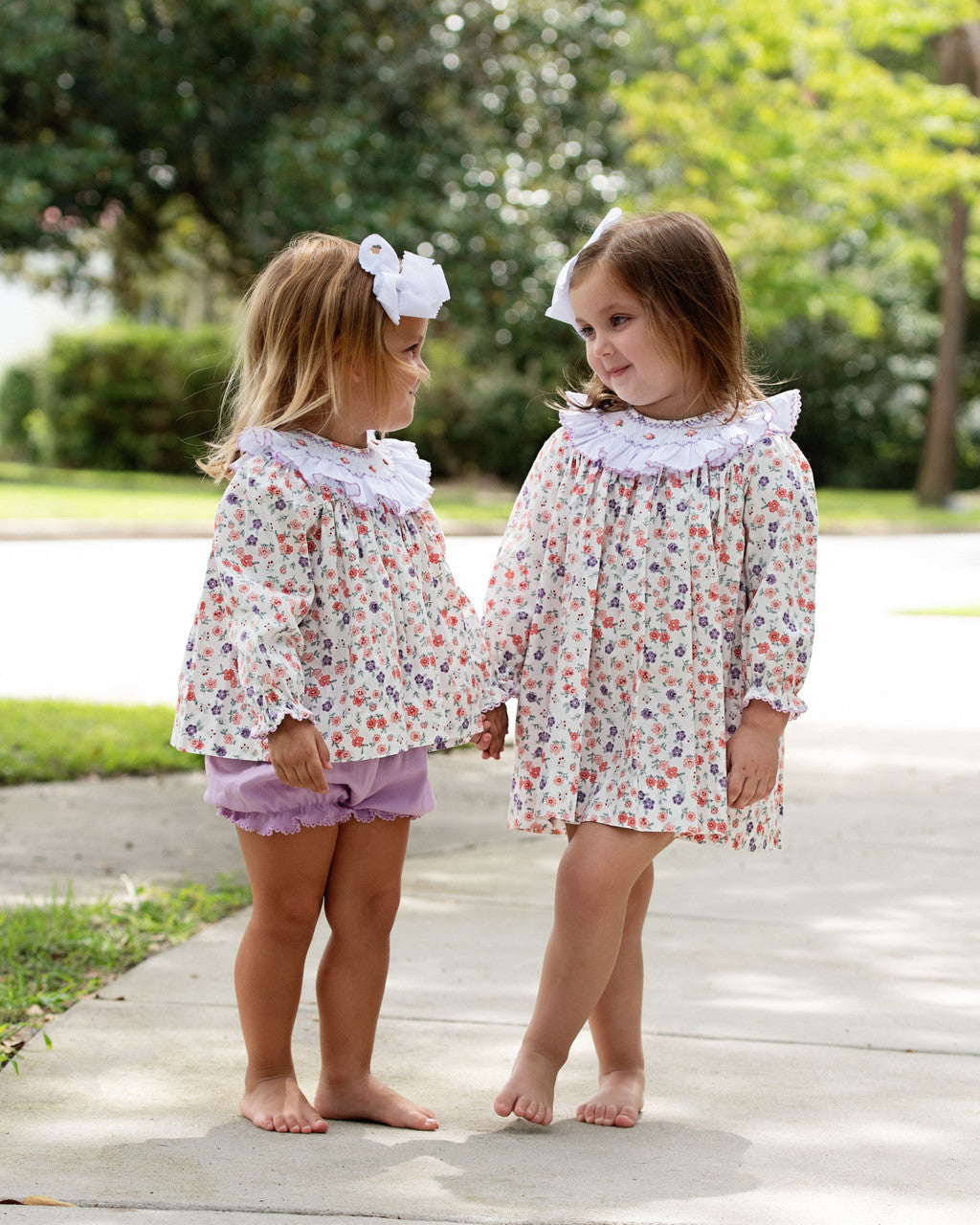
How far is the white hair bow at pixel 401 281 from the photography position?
271 cm

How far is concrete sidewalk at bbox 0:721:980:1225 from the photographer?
A: 2.45 meters

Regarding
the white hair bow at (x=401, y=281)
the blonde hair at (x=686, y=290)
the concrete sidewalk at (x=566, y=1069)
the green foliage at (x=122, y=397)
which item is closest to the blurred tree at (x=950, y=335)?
the green foliage at (x=122, y=397)

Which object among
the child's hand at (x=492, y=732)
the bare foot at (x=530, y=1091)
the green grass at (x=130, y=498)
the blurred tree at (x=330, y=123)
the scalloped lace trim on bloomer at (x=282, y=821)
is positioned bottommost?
the green grass at (x=130, y=498)

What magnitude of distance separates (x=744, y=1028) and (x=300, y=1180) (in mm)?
1188

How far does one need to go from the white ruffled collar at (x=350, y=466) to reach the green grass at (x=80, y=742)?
10.3 ft

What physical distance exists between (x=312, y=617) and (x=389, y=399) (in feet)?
1.40

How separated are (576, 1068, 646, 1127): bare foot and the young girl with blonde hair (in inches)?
11.6

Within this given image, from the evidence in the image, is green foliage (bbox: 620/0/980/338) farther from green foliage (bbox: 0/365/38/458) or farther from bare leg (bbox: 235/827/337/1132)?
bare leg (bbox: 235/827/337/1132)

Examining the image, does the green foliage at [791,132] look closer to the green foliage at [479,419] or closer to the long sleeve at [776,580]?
the green foliage at [479,419]

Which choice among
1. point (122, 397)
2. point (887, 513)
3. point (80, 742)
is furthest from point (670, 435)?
point (122, 397)

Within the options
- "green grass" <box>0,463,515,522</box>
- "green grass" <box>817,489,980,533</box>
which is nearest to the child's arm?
"green grass" <box>0,463,515,522</box>

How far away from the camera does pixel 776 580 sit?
2756 millimetres

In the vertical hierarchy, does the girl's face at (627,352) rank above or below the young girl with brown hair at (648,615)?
above

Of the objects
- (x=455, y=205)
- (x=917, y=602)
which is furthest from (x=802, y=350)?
(x=917, y=602)
